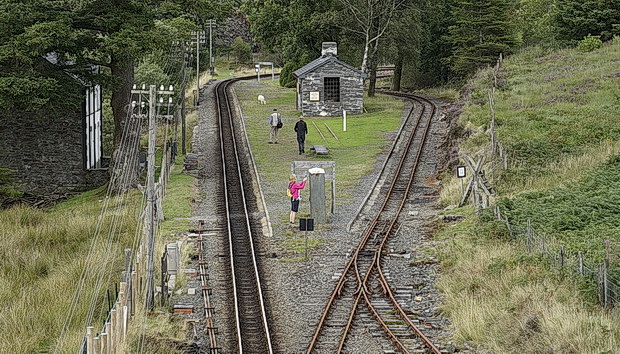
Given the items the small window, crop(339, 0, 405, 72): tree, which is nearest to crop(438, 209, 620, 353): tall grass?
the small window

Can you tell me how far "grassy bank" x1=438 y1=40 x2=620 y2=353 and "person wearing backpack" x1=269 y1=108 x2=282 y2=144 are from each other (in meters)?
8.47

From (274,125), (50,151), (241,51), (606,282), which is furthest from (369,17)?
(606,282)

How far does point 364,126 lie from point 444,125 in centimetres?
438

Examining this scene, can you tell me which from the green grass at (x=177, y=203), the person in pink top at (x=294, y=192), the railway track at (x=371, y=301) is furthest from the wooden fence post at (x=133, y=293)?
→ the person in pink top at (x=294, y=192)

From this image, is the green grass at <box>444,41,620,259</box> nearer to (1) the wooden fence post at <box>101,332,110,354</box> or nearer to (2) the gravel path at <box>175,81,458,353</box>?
(2) the gravel path at <box>175,81,458,353</box>

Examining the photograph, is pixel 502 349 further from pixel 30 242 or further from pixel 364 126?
pixel 364 126

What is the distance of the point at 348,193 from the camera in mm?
31625

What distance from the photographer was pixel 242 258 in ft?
75.4

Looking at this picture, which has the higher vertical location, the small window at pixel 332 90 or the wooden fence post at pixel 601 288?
the small window at pixel 332 90

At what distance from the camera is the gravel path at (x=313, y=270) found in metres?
17.3

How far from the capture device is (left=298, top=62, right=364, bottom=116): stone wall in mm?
52375

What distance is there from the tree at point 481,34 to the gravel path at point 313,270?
3137cm

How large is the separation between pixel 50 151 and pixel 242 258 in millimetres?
20575

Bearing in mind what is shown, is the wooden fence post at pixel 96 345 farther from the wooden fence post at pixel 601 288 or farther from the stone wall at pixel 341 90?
the stone wall at pixel 341 90
